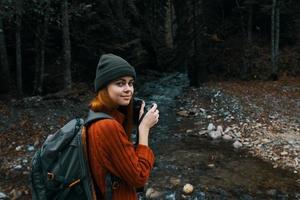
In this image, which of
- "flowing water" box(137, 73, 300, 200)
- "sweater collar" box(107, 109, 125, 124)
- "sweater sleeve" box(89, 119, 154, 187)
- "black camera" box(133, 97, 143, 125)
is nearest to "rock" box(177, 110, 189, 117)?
"flowing water" box(137, 73, 300, 200)

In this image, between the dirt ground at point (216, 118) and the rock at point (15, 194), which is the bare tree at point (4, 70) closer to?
the dirt ground at point (216, 118)

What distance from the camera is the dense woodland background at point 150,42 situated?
58.3 ft

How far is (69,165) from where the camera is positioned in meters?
2.82

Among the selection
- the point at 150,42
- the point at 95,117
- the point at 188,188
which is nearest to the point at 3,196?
the point at 188,188

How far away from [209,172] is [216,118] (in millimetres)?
5054

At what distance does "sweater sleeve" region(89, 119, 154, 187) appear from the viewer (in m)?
2.75

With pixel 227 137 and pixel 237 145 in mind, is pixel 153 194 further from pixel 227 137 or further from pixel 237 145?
pixel 227 137

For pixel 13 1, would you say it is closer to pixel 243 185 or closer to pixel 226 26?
pixel 243 185

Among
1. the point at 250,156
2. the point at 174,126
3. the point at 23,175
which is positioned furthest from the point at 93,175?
the point at 174,126

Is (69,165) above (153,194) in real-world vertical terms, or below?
above

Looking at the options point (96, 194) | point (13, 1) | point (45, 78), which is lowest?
point (45, 78)

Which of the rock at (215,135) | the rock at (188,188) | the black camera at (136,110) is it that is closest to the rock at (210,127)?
the rock at (215,135)

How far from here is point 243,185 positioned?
926cm

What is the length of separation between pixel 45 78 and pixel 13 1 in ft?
20.1
